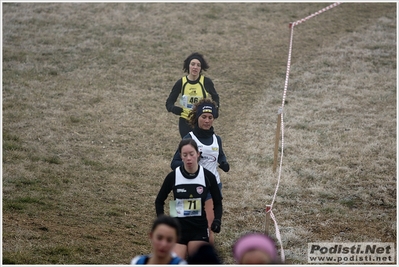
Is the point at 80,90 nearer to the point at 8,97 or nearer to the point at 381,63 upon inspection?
the point at 8,97

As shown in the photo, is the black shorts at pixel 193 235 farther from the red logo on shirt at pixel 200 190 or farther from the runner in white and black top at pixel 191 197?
the red logo on shirt at pixel 200 190

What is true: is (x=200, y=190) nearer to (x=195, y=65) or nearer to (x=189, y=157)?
(x=189, y=157)

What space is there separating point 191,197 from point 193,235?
0.40 metres

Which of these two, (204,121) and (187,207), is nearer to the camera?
(187,207)

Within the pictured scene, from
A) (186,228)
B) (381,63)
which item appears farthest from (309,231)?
(381,63)

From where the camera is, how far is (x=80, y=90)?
1738cm

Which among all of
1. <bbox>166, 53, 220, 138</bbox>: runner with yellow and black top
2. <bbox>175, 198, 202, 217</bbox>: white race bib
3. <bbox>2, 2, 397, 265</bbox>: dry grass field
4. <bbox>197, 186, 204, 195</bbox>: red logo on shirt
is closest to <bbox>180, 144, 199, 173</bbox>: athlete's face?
<bbox>197, 186, 204, 195</bbox>: red logo on shirt

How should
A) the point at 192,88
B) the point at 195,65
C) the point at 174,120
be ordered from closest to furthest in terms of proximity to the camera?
1. the point at 195,65
2. the point at 192,88
3. the point at 174,120

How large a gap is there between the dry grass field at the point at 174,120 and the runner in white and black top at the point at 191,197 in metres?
→ 1.93

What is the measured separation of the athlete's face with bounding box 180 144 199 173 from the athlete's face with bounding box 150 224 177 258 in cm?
186

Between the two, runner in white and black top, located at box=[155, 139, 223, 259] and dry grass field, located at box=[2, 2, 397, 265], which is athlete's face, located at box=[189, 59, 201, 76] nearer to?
dry grass field, located at box=[2, 2, 397, 265]

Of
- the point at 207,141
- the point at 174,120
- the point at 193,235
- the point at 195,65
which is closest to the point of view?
the point at 193,235

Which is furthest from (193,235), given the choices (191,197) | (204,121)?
(204,121)

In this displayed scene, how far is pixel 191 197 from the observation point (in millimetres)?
6695
